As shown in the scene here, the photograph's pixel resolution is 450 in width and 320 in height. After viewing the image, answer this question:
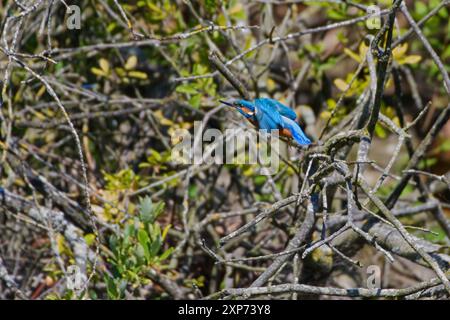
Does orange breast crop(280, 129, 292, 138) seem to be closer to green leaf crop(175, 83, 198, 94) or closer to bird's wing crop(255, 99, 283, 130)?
bird's wing crop(255, 99, 283, 130)

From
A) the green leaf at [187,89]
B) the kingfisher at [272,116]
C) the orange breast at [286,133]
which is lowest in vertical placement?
the orange breast at [286,133]

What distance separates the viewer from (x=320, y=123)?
12.9 ft

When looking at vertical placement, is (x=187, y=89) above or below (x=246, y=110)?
above

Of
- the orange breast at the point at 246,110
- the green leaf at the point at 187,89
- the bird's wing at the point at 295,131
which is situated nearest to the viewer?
the bird's wing at the point at 295,131

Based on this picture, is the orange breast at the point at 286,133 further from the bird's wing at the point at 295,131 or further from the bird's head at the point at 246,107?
the bird's head at the point at 246,107

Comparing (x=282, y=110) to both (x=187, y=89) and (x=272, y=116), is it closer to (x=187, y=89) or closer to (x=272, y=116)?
(x=272, y=116)

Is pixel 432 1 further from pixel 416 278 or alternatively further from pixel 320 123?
pixel 416 278

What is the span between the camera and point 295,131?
2387 millimetres

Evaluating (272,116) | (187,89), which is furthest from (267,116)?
(187,89)

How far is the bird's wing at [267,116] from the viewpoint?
239 cm

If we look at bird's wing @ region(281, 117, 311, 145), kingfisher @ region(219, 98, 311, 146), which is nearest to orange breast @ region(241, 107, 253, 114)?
kingfisher @ region(219, 98, 311, 146)

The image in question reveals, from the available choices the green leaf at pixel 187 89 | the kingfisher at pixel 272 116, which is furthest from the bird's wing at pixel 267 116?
the green leaf at pixel 187 89

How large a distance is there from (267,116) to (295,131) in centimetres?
11
